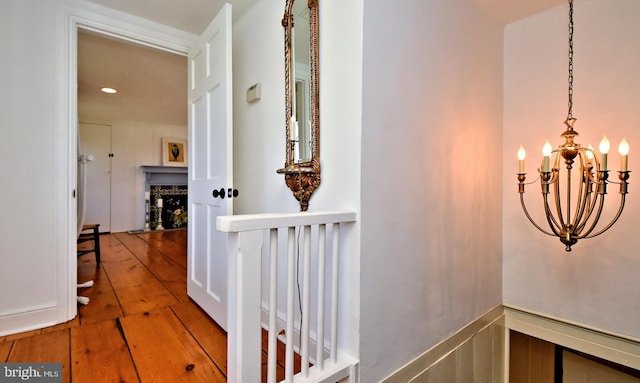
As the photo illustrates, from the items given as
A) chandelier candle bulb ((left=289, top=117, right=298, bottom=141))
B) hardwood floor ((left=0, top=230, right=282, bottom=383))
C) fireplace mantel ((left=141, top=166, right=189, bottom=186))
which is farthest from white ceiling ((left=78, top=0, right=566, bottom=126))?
hardwood floor ((left=0, top=230, right=282, bottom=383))

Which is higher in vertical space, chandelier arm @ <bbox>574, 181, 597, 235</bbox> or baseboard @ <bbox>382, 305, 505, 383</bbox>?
chandelier arm @ <bbox>574, 181, 597, 235</bbox>

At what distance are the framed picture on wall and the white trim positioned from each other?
5.76m

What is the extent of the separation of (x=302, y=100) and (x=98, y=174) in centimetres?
524

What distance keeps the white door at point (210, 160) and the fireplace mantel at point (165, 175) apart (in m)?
3.93

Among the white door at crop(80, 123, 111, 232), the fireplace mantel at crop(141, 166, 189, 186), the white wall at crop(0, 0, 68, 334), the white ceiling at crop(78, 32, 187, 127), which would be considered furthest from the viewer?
the fireplace mantel at crop(141, 166, 189, 186)

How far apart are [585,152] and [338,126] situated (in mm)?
1424

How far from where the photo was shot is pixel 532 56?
79.6 inches

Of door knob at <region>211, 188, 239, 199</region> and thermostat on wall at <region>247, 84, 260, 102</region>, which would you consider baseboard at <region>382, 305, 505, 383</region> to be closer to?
door knob at <region>211, 188, 239, 199</region>

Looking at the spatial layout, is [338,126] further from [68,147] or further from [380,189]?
[68,147]

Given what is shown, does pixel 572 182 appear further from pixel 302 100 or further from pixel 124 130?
pixel 124 130

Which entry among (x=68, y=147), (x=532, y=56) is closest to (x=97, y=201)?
(x=68, y=147)

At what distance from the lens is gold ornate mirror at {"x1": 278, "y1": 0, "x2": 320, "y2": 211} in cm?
142

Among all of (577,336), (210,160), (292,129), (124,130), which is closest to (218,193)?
(210,160)

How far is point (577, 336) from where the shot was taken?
6.10 feet
